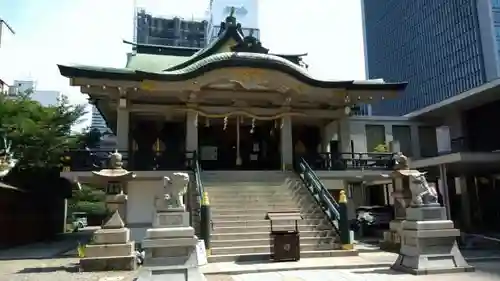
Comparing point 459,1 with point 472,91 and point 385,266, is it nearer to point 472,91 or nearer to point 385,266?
point 472,91

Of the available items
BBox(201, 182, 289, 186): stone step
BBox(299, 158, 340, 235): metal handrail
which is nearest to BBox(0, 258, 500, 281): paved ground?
BBox(299, 158, 340, 235): metal handrail

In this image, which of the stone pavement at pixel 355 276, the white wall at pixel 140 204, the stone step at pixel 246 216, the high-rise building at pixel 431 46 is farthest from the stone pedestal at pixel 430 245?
the high-rise building at pixel 431 46

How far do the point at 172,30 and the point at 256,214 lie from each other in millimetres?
49968

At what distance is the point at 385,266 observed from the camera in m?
9.07

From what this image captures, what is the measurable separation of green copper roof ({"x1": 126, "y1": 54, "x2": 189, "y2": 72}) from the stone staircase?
7.37 meters

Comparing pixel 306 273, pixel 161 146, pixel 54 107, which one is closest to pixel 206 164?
pixel 161 146

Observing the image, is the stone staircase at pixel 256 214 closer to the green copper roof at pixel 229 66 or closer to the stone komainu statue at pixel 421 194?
the stone komainu statue at pixel 421 194

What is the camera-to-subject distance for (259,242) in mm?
10734

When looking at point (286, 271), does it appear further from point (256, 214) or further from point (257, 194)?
point (257, 194)

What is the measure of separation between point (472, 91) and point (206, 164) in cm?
1172

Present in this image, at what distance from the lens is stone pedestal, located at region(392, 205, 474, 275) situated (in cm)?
819

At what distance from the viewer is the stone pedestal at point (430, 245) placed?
8188 millimetres

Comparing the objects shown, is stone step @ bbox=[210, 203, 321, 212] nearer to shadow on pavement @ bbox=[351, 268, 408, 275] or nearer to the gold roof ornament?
the gold roof ornament

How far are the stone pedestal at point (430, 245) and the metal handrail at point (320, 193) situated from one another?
3.01 metres
